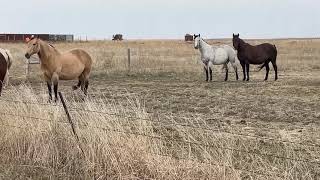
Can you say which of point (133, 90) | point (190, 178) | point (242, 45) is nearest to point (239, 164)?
point (190, 178)

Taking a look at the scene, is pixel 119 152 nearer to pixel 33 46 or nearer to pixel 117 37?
pixel 33 46

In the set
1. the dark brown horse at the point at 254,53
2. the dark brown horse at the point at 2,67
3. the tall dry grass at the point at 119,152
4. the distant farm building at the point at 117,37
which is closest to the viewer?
the tall dry grass at the point at 119,152

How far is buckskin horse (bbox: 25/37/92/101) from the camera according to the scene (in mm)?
13117

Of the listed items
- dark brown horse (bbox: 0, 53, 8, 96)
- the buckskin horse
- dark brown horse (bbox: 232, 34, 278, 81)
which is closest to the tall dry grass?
dark brown horse (bbox: 0, 53, 8, 96)

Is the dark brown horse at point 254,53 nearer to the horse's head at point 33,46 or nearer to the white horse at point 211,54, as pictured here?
the white horse at point 211,54

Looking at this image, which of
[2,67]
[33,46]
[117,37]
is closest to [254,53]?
[33,46]

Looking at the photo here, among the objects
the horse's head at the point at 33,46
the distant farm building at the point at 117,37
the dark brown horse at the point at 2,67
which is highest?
the distant farm building at the point at 117,37

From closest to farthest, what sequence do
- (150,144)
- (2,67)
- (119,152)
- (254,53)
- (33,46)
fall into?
Answer: (119,152)
(150,144)
(2,67)
(33,46)
(254,53)

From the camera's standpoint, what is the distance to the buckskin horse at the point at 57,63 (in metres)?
13.1

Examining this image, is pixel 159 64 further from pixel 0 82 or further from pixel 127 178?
pixel 127 178

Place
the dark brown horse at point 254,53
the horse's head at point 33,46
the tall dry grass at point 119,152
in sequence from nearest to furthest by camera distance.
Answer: the tall dry grass at point 119,152
the horse's head at point 33,46
the dark brown horse at point 254,53

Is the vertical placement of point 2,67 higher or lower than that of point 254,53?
lower

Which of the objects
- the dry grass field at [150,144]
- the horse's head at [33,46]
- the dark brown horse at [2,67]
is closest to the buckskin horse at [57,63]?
the horse's head at [33,46]

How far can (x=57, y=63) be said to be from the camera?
524 inches
